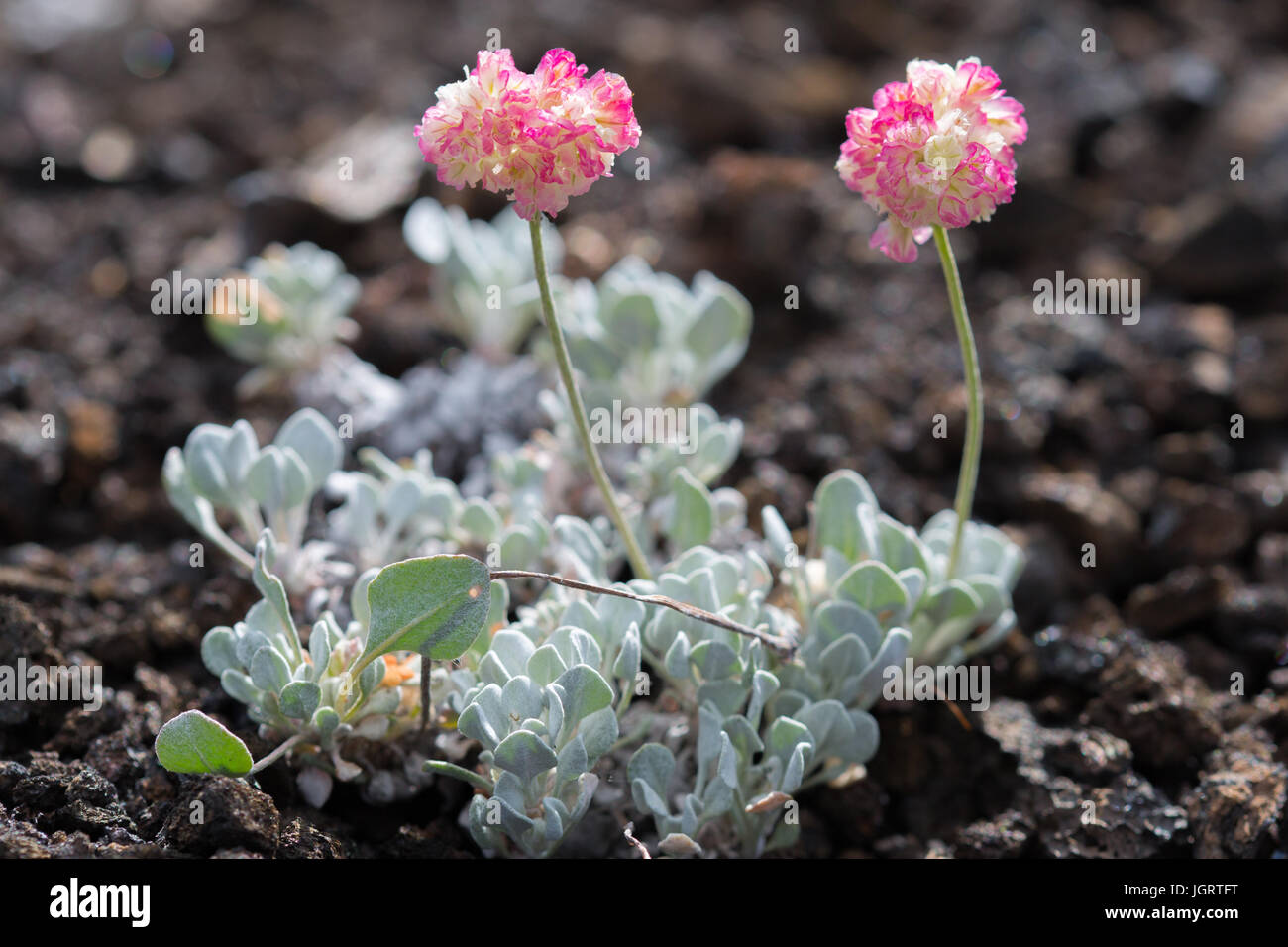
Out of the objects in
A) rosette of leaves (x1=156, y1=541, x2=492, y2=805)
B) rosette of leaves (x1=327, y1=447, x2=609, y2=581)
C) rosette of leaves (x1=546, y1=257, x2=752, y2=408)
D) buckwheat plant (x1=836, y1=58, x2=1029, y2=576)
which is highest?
buckwheat plant (x1=836, y1=58, x2=1029, y2=576)

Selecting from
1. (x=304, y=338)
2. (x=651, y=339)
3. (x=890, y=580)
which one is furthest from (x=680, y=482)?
(x=304, y=338)

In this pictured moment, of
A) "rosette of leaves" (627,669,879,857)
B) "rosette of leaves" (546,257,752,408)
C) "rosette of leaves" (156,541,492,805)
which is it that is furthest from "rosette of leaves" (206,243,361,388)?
"rosette of leaves" (627,669,879,857)

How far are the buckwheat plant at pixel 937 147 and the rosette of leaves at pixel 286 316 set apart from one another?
1617 mm

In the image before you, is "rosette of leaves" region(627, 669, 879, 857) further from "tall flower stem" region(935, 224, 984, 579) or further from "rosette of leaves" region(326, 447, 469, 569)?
"rosette of leaves" region(326, 447, 469, 569)

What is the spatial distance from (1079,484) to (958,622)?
0.81 m

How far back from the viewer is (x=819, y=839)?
6.95ft

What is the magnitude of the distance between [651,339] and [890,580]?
0.93 metres

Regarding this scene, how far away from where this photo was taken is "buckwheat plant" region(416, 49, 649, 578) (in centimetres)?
172

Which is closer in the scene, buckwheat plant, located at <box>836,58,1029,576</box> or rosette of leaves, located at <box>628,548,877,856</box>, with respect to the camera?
buckwheat plant, located at <box>836,58,1029,576</box>

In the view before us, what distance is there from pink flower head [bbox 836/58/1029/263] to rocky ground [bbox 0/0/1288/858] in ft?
3.34

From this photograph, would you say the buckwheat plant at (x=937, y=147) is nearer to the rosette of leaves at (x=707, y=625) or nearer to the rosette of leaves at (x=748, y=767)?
the rosette of leaves at (x=707, y=625)

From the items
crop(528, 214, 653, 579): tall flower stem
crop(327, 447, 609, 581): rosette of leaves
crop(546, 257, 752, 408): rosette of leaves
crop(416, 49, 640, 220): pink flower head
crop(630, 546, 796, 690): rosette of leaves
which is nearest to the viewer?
crop(416, 49, 640, 220): pink flower head

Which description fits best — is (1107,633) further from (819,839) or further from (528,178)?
(528,178)
